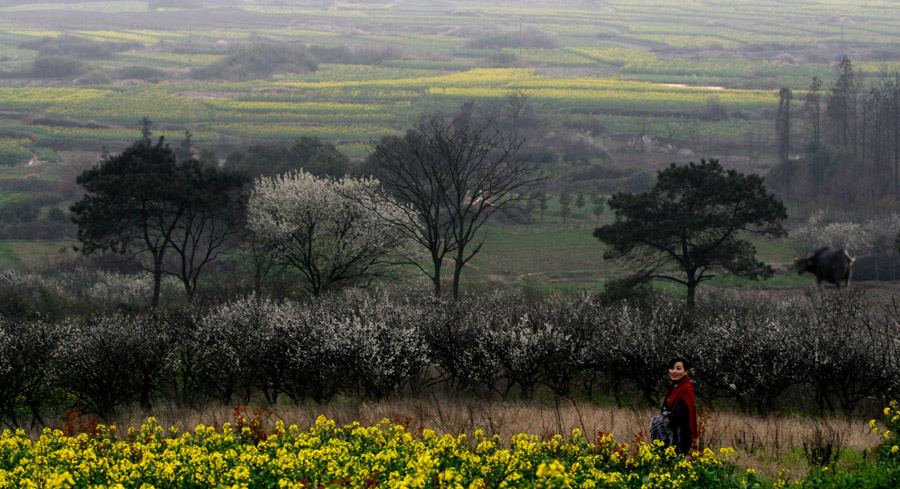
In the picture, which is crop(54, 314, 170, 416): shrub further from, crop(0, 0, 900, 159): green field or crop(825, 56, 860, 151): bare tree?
crop(825, 56, 860, 151): bare tree

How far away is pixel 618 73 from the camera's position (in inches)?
6663

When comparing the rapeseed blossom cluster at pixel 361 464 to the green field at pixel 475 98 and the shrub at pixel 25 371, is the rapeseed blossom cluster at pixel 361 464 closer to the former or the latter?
the shrub at pixel 25 371

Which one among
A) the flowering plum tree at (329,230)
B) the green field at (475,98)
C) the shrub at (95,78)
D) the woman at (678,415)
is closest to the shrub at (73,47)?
the green field at (475,98)

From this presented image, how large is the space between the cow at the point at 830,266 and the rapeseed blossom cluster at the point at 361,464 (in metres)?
6.29

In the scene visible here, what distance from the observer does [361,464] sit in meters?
13.0

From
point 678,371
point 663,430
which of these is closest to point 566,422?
point 663,430

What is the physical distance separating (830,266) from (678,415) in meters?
8.69

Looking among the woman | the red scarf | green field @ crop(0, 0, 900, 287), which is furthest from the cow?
green field @ crop(0, 0, 900, 287)

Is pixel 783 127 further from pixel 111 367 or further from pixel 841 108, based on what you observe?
pixel 111 367

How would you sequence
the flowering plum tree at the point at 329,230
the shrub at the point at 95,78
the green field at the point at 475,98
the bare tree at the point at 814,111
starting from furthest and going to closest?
1. the shrub at the point at 95,78
2. the bare tree at the point at 814,111
3. the green field at the point at 475,98
4. the flowering plum tree at the point at 329,230

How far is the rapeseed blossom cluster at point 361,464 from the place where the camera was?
1228 cm

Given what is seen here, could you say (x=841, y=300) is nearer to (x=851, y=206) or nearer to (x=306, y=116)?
(x=851, y=206)

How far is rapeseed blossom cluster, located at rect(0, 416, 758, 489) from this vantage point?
12.3 m

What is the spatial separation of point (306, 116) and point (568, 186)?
181 ft
